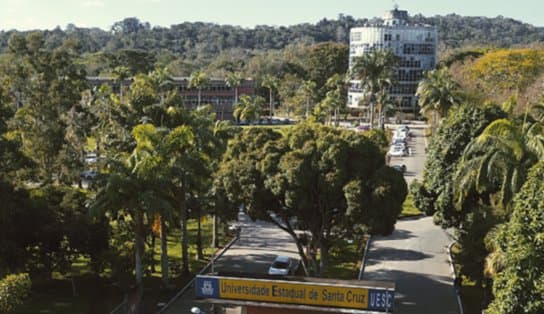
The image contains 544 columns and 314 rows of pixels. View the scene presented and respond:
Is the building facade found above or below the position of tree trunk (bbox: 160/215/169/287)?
above

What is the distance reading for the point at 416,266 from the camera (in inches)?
1149

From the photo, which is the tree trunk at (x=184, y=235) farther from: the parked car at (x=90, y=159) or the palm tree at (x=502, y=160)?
the parked car at (x=90, y=159)

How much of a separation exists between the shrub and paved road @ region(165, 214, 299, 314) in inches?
309

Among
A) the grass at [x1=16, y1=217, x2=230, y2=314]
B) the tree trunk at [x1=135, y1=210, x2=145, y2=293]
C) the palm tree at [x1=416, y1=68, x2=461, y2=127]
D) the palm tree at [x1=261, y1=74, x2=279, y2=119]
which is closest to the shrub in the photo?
the grass at [x1=16, y1=217, x2=230, y2=314]

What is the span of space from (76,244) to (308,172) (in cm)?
968

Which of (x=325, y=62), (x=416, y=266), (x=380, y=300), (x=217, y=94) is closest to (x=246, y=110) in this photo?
(x=217, y=94)

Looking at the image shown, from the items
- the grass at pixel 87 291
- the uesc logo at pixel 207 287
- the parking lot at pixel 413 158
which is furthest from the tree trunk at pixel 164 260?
the parking lot at pixel 413 158

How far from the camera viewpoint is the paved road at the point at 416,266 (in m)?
24.6

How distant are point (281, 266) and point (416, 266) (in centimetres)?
646

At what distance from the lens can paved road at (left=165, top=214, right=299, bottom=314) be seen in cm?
2870

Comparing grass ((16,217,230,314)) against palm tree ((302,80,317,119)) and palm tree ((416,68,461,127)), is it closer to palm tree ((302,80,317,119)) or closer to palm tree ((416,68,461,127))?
palm tree ((416,68,461,127))

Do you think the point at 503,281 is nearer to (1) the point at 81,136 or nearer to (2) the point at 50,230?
(2) the point at 50,230

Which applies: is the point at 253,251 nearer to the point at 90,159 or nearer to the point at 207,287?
the point at 207,287

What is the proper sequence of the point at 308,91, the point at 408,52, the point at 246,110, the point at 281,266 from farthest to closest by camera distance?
the point at 408,52, the point at 308,91, the point at 246,110, the point at 281,266
